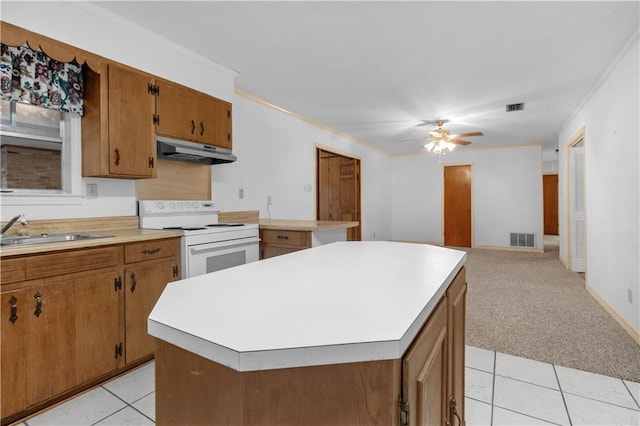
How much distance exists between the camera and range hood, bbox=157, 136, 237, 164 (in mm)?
2674

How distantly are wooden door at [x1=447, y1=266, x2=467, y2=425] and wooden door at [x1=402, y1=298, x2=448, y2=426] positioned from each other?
82mm

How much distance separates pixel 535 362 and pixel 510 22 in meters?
2.50

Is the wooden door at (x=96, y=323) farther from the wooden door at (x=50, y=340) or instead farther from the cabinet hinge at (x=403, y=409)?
the cabinet hinge at (x=403, y=409)

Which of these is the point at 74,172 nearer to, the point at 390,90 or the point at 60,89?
the point at 60,89

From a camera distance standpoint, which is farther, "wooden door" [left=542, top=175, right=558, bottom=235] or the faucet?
"wooden door" [left=542, top=175, right=558, bottom=235]

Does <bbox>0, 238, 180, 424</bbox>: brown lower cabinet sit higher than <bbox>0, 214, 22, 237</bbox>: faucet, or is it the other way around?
<bbox>0, 214, 22, 237</bbox>: faucet

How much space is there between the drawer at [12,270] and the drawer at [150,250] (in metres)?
0.51

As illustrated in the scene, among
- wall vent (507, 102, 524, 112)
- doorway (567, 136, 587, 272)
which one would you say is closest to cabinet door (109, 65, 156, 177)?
wall vent (507, 102, 524, 112)

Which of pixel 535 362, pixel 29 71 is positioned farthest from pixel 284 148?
pixel 535 362

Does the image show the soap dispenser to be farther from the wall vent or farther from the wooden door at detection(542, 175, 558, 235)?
the wooden door at detection(542, 175, 558, 235)

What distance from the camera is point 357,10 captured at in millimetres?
2314

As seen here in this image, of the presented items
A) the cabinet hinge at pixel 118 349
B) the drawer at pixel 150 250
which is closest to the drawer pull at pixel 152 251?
the drawer at pixel 150 250

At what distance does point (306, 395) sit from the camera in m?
0.57

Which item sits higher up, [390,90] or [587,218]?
[390,90]
